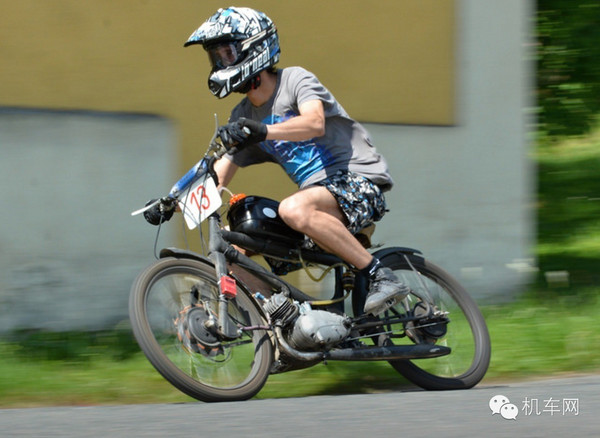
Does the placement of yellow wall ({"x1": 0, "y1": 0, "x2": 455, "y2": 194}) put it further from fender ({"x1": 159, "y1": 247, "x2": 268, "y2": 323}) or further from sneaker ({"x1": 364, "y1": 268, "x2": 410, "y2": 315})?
sneaker ({"x1": 364, "y1": 268, "x2": 410, "y2": 315})

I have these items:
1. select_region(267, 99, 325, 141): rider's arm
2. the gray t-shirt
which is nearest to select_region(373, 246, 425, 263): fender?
the gray t-shirt

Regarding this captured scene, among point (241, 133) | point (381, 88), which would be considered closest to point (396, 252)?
point (241, 133)

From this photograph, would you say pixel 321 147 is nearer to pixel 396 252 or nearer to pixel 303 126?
pixel 303 126

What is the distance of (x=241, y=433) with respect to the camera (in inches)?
154

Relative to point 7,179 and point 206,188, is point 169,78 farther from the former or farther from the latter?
point 206,188

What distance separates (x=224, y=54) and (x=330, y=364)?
7.04ft

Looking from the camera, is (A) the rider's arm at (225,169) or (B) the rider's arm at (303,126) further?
(A) the rider's arm at (225,169)

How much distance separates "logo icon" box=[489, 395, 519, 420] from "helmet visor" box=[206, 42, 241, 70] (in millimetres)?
2244

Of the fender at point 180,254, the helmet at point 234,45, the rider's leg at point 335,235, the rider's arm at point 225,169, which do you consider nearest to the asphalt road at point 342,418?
the rider's leg at point 335,235

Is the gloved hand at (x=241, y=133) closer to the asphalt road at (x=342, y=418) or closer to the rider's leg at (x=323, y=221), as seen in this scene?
the rider's leg at (x=323, y=221)

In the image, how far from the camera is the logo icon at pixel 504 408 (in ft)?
14.2

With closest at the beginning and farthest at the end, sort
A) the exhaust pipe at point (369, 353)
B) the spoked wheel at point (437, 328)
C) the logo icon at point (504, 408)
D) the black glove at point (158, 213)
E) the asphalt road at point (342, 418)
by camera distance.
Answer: the asphalt road at point (342, 418) < the logo icon at point (504, 408) < the exhaust pipe at point (369, 353) < the black glove at point (158, 213) < the spoked wheel at point (437, 328)

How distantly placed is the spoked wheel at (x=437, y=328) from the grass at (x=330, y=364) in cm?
37

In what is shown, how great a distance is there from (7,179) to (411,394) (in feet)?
9.81
